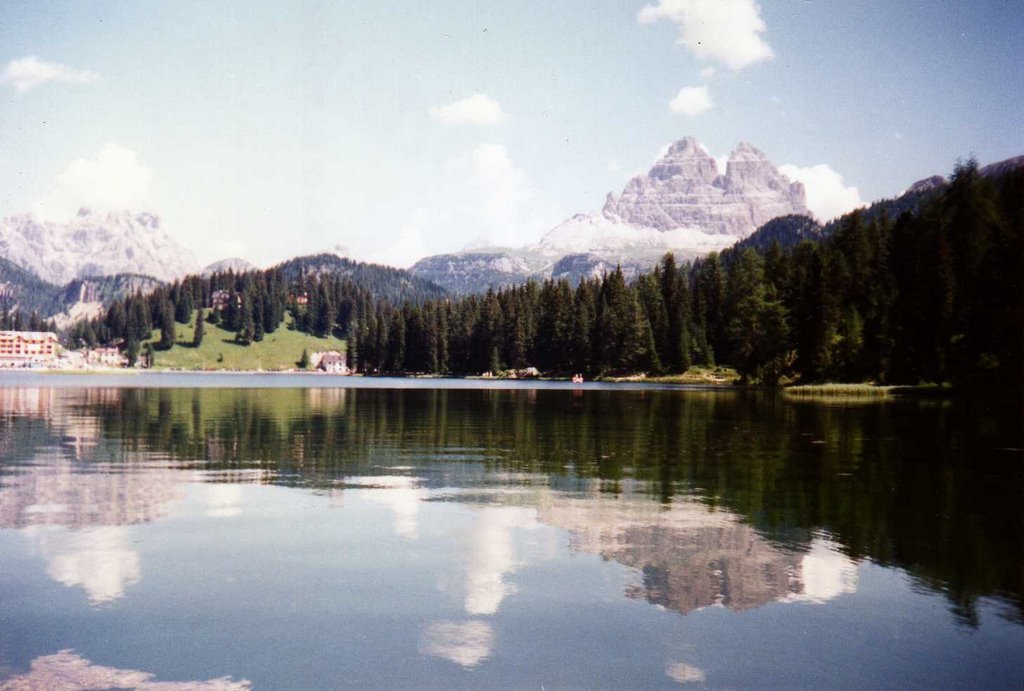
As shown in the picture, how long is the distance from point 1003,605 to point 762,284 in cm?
15667

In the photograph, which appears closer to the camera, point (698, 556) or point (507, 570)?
point (507, 570)

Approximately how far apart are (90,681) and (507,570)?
26.9 ft

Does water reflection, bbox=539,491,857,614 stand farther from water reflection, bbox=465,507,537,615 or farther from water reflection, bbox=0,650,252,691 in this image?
water reflection, bbox=0,650,252,691

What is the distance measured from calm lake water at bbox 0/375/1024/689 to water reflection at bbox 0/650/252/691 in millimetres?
Answer: 44

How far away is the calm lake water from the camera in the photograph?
39.6ft

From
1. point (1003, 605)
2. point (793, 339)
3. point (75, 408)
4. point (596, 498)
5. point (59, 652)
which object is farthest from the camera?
point (793, 339)

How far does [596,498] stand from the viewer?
87.1 ft

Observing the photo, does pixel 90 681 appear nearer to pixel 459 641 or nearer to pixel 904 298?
pixel 459 641

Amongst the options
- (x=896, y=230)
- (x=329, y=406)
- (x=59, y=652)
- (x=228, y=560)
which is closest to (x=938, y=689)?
(x=59, y=652)

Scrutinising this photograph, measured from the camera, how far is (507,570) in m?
17.2

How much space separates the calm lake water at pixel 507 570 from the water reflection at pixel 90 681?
0.14 ft

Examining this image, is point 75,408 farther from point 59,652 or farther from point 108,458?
point 59,652

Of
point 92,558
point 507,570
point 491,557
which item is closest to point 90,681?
point 92,558

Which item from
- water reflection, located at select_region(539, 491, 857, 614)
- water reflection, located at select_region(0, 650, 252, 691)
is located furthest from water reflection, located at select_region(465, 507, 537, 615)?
water reflection, located at select_region(0, 650, 252, 691)
